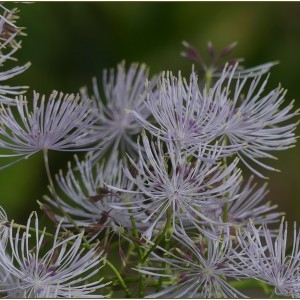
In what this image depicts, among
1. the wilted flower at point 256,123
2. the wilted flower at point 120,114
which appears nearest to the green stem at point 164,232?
the wilted flower at point 256,123

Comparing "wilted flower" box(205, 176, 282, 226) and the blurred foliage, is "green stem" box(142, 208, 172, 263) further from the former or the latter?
the blurred foliage

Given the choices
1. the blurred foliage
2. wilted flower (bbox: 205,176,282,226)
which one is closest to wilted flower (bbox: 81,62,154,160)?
wilted flower (bbox: 205,176,282,226)

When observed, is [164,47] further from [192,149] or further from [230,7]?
[192,149]

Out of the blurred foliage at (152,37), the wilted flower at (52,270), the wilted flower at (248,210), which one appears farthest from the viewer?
the blurred foliage at (152,37)

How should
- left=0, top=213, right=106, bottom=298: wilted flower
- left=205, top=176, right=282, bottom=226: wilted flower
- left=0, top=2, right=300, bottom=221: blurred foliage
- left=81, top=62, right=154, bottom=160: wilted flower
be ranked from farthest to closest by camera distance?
left=0, top=2, right=300, bottom=221: blurred foliage, left=81, top=62, right=154, bottom=160: wilted flower, left=205, top=176, right=282, bottom=226: wilted flower, left=0, top=213, right=106, bottom=298: wilted flower

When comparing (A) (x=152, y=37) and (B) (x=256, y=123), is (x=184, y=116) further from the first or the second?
(A) (x=152, y=37)

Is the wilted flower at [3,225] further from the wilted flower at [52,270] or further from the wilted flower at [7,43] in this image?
the wilted flower at [7,43]

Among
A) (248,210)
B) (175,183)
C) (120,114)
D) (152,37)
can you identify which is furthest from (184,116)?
(152,37)
